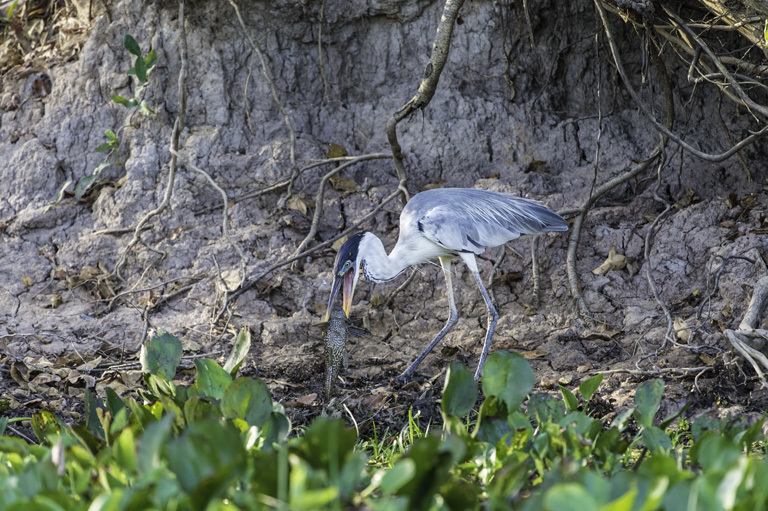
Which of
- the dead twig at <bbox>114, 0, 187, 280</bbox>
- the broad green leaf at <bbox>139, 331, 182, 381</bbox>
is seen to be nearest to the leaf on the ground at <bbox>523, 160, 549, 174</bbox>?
the dead twig at <bbox>114, 0, 187, 280</bbox>

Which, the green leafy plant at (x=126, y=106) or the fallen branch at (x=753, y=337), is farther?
the green leafy plant at (x=126, y=106)

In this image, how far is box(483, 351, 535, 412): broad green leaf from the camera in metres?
2.78

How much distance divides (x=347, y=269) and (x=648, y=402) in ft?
7.40

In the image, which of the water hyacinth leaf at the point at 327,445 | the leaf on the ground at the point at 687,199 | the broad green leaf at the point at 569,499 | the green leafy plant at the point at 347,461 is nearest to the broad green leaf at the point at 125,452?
the green leafy plant at the point at 347,461

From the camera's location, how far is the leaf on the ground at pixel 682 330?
4.46 m

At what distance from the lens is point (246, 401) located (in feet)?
8.93

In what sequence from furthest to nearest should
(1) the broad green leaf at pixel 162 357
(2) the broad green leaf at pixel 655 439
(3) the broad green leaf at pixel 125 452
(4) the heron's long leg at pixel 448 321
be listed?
(4) the heron's long leg at pixel 448 321 → (1) the broad green leaf at pixel 162 357 → (2) the broad green leaf at pixel 655 439 → (3) the broad green leaf at pixel 125 452

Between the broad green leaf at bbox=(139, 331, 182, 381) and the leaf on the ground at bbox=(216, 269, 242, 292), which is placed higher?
the broad green leaf at bbox=(139, 331, 182, 381)

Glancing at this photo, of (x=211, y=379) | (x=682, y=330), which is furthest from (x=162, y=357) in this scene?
(x=682, y=330)

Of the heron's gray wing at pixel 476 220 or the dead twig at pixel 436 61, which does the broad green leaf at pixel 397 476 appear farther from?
the dead twig at pixel 436 61

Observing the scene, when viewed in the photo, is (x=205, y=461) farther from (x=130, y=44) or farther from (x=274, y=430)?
(x=130, y=44)

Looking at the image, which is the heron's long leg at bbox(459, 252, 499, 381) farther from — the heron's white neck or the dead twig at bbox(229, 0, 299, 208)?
the dead twig at bbox(229, 0, 299, 208)

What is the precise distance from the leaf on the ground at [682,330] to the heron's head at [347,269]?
1975 millimetres

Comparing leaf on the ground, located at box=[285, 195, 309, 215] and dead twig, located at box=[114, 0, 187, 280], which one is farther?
leaf on the ground, located at box=[285, 195, 309, 215]
